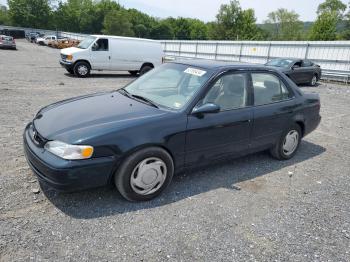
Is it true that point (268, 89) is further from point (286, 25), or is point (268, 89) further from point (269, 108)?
point (286, 25)

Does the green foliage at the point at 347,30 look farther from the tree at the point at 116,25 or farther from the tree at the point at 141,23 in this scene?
the tree at the point at 141,23

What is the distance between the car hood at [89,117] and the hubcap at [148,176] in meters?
0.47

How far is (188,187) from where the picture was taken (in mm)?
3822

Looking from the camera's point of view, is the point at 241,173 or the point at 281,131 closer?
the point at 241,173

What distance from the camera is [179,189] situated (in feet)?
12.3

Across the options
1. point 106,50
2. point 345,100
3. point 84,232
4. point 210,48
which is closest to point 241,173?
point 84,232

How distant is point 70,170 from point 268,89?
3131 millimetres

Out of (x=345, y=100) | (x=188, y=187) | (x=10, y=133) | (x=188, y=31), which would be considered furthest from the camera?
(x=188, y=31)

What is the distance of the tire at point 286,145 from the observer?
477 centimetres

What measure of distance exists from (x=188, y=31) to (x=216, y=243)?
95.5m

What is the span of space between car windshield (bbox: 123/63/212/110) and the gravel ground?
3.60 feet

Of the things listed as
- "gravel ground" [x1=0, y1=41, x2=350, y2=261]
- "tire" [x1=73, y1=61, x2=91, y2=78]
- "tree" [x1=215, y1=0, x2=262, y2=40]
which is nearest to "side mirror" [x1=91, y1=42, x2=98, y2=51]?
"tire" [x1=73, y1=61, x2=91, y2=78]

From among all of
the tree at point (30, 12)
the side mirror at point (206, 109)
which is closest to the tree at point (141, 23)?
the tree at point (30, 12)

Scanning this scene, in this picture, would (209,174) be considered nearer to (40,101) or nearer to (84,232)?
(84,232)
